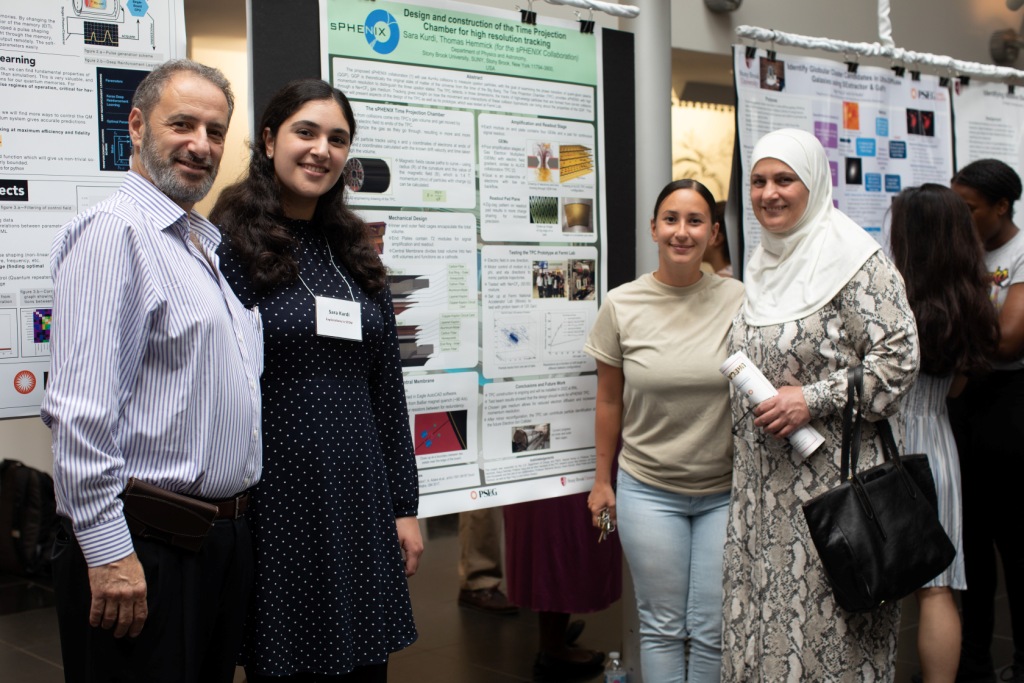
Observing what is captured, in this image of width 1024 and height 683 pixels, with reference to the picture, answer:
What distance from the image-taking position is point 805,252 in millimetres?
2504

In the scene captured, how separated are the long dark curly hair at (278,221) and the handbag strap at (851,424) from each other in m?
1.15

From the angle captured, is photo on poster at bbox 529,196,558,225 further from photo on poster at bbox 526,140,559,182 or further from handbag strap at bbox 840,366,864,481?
handbag strap at bbox 840,366,864,481

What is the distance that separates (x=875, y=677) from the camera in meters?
2.42

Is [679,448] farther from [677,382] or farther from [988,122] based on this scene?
[988,122]

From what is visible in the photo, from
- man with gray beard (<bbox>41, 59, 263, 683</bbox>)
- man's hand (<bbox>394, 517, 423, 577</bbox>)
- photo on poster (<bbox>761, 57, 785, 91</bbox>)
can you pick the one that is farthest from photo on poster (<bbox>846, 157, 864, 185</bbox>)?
man with gray beard (<bbox>41, 59, 263, 683</bbox>)

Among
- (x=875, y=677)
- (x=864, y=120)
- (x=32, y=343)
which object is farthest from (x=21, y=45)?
(x=864, y=120)

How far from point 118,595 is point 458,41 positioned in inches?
71.1

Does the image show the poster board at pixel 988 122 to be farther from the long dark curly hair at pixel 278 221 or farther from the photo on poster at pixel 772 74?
the long dark curly hair at pixel 278 221

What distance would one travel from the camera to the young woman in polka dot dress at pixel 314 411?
1.98 m

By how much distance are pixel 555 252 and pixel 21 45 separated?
153 cm

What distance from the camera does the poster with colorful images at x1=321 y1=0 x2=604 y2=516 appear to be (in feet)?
8.75

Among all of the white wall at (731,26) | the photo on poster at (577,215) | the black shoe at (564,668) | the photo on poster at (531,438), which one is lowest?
the black shoe at (564,668)

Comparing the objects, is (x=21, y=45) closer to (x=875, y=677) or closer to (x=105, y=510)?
(x=105, y=510)

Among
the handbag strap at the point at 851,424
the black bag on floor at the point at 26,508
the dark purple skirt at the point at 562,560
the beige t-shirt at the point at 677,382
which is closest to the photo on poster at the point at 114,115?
the beige t-shirt at the point at 677,382
